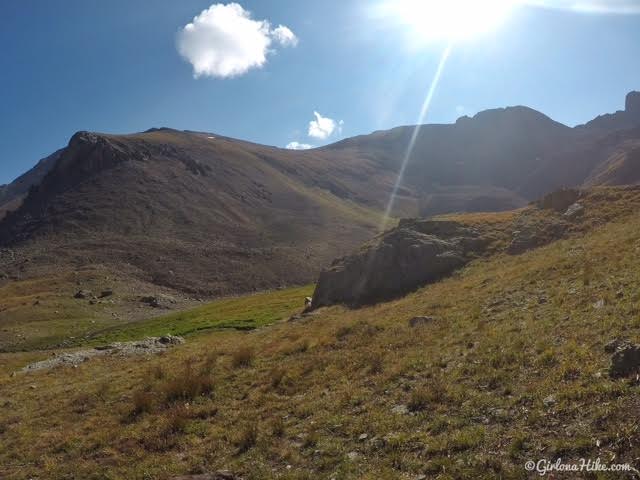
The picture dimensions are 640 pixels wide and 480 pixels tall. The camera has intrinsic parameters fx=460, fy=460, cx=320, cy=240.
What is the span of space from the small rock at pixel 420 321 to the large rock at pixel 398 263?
13.7 meters

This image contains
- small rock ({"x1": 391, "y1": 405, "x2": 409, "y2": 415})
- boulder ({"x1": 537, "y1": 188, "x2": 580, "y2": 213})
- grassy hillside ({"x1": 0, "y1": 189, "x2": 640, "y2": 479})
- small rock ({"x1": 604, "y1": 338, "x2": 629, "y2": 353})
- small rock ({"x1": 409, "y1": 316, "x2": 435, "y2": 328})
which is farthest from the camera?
boulder ({"x1": 537, "y1": 188, "x2": 580, "y2": 213})

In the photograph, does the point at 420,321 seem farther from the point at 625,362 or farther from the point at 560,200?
the point at 560,200

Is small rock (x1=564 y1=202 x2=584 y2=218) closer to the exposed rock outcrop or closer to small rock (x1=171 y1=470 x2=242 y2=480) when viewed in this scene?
the exposed rock outcrop

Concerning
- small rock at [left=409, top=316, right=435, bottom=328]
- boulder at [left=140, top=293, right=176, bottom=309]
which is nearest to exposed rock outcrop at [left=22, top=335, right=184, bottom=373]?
small rock at [left=409, top=316, right=435, bottom=328]

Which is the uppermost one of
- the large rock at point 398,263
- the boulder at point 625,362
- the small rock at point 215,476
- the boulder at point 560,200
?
the boulder at point 560,200

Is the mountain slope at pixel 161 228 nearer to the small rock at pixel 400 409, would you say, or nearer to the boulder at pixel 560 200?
the boulder at pixel 560 200

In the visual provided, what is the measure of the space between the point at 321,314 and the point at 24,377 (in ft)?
64.8

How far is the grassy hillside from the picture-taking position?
9.78m

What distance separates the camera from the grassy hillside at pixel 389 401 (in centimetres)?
978

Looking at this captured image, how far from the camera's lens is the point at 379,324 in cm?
2298

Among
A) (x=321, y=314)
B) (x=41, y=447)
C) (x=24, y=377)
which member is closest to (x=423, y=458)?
(x=41, y=447)

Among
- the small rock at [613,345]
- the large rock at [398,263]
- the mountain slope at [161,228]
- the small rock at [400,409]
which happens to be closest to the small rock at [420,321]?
the small rock at [400,409]

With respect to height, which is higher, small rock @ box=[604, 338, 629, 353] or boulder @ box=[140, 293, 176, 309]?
small rock @ box=[604, 338, 629, 353]

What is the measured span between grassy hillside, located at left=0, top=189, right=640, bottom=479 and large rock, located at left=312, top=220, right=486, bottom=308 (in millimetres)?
11614
